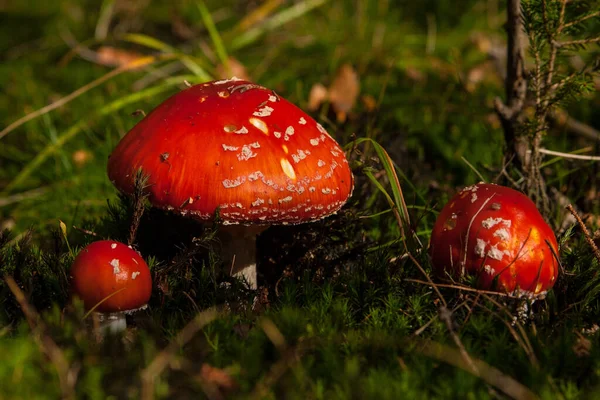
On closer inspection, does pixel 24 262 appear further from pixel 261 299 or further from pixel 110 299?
pixel 261 299

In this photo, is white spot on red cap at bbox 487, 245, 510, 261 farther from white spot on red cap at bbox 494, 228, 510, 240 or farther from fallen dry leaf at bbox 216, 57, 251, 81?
fallen dry leaf at bbox 216, 57, 251, 81

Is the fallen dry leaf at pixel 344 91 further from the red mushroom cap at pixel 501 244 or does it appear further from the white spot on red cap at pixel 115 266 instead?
the white spot on red cap at pixel 115 266

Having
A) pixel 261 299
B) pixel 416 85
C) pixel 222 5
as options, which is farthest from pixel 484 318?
pixel 222 5

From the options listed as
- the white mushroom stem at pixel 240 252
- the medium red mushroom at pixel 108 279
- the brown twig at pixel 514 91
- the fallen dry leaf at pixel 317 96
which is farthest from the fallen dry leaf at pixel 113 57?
the medium red mushroom at pixel 108 279

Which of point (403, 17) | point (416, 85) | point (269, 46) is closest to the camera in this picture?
point (416, 85)

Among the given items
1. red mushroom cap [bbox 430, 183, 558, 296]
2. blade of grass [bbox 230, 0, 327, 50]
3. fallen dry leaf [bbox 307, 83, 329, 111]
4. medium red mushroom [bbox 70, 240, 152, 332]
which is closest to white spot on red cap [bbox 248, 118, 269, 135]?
medium red mushroom [bbox 70, 240, 152, 332]

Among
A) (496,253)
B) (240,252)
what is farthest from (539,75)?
(240,252)
